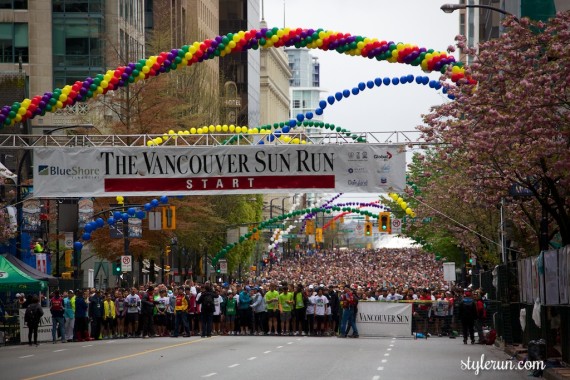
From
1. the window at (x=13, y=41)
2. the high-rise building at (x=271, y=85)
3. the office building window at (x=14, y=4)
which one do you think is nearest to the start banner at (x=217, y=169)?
the window at (x=13, y=41)

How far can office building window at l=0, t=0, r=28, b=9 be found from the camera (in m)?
78.1

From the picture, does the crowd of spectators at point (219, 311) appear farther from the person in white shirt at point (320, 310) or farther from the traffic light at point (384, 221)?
the traffic light at point (384, 221)

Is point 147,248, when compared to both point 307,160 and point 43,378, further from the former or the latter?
point 43,378

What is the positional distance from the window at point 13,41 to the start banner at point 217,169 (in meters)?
42.9

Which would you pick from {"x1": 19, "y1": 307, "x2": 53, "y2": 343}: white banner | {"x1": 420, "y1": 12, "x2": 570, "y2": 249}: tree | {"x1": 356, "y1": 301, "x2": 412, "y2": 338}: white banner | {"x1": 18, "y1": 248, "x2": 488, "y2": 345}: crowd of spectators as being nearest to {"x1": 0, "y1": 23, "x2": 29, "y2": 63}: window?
{"x1": 18, "y1": 248, "x2": 488, "y2": 345}: crowd of spectators

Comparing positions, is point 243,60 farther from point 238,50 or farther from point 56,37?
point 238,50

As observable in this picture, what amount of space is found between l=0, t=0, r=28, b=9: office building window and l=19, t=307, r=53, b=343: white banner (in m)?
39.6

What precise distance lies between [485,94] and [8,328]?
2093cm

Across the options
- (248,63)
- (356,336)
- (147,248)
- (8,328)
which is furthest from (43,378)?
(248,63)

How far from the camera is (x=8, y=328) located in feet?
134

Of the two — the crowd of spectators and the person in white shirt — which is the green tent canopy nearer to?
the crowd of spectators

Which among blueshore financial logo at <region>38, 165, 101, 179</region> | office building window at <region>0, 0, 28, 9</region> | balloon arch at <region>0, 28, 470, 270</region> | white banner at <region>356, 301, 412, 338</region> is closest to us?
balloon arch at <region>0, 28, 470, 270</region>

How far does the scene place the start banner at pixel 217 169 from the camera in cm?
3578

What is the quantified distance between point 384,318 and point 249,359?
1575cm
